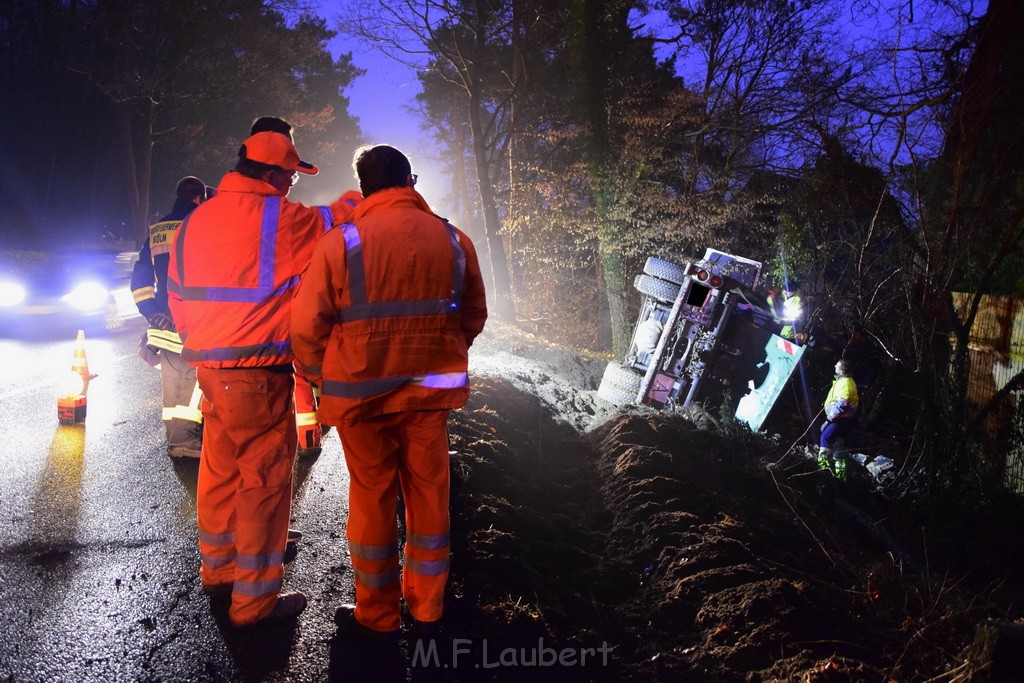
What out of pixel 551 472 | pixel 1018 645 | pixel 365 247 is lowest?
pixel 551 472

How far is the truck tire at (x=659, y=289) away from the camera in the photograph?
822 centimetres

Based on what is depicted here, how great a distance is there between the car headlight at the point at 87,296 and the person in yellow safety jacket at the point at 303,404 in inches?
248

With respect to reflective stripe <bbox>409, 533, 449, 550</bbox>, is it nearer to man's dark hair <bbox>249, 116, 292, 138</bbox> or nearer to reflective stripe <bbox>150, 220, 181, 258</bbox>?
man's dark hair <bbox>249, 116, 292, 138</bbox>

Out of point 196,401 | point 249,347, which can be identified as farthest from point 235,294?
point 196,401

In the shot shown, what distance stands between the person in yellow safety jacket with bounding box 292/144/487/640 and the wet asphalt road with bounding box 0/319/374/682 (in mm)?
336

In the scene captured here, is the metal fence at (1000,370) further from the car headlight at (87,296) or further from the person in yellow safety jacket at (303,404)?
the car headlight at (87,296)

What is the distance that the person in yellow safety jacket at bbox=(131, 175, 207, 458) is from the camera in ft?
13.1

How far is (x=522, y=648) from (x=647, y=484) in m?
2.32

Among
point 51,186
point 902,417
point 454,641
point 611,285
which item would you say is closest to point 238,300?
point 454,641

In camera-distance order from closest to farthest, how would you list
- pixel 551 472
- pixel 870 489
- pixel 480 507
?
pixel 480 507 → pixel 551 472 → pixel 870 489

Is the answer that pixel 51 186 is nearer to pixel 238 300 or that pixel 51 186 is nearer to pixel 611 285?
pixel 611 285

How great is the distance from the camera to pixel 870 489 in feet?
20.9

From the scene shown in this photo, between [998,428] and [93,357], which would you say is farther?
[93,357]

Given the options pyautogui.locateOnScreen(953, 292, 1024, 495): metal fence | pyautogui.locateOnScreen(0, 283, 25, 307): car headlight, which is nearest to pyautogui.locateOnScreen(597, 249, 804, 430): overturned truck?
pyautogui.locateOnScreen(953, 292, 1024, 495): metal fence
